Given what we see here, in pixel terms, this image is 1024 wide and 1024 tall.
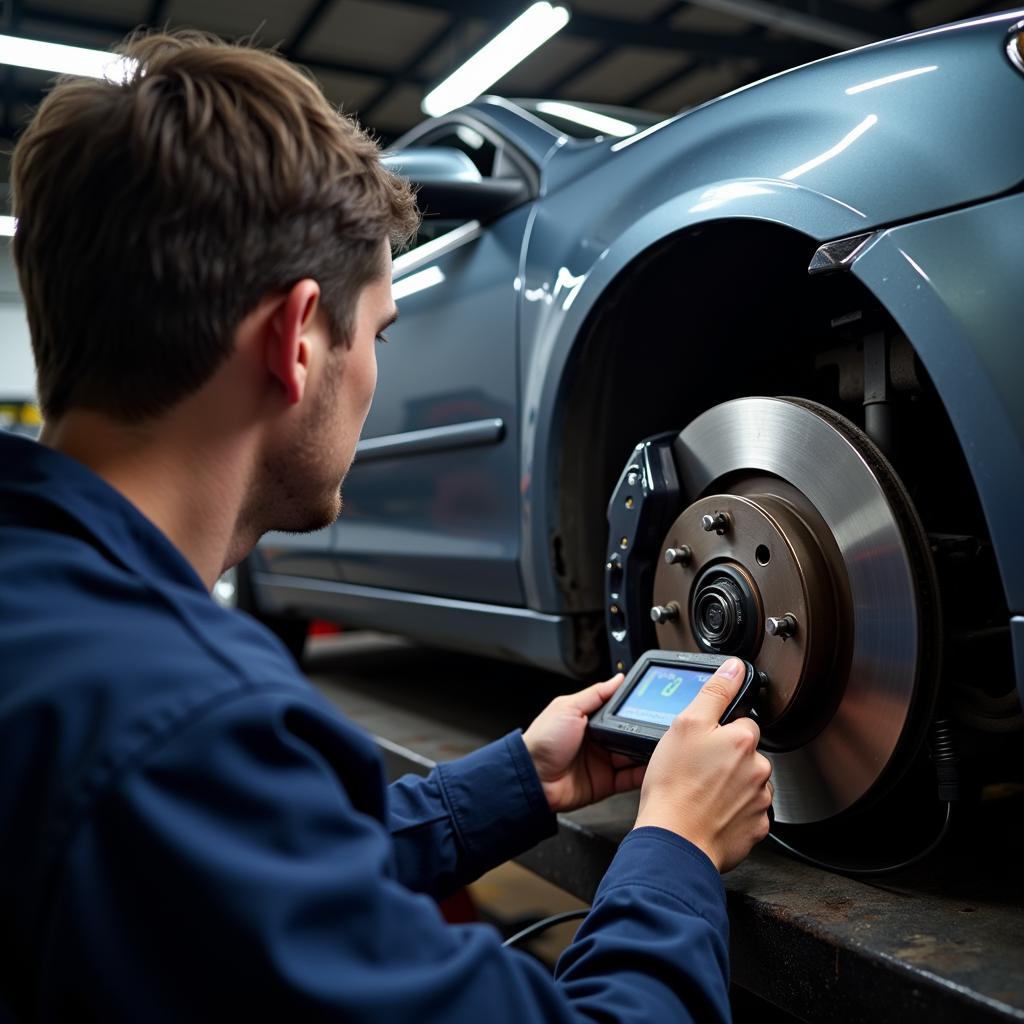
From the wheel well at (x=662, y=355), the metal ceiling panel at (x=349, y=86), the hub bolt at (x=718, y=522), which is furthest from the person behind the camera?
the metal ceiling panel at (x=349, y=86)

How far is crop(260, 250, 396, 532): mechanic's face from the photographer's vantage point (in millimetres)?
624

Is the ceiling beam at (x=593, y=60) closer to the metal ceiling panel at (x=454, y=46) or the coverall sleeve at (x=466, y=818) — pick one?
the metal ceiling panel at (x=454, y=46)

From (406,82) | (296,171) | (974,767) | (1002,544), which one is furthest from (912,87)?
(406,82)

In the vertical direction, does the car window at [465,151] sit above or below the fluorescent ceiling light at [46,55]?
below

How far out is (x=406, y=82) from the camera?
6.50 meters

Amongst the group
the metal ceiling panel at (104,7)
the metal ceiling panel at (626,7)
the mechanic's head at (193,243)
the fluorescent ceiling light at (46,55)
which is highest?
the metal ceiling panel at (626,7)

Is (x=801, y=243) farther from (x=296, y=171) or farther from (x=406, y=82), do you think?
(x=406, y=82)

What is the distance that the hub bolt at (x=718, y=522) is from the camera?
91cm

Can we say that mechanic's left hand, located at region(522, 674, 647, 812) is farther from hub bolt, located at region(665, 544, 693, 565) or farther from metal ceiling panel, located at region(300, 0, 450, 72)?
metal ceiling panel, located at region(300, 0, 450, 72)

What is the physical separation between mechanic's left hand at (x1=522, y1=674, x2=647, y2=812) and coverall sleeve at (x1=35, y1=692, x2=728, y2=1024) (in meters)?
0.46

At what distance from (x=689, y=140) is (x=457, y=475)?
0.57 metres

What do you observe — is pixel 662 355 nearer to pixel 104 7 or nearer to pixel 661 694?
pixel 661 694

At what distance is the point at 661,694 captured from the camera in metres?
0.87

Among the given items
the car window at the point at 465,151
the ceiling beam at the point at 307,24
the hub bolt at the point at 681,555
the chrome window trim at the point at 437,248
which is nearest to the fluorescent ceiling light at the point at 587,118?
the car window at the point at 465,151
